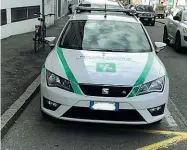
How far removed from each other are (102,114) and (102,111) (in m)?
0.06

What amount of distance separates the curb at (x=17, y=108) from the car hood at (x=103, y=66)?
100 centimetres

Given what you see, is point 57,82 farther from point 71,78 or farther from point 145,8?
point 145,8

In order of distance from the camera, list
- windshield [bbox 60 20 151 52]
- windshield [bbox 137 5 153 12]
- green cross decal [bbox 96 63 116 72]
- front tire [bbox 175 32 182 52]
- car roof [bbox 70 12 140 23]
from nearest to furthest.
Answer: green cross decal [bbox 96 63 116 72], windshield [bbox 60 20 151 52], car roof [bbox 70 12 140 23], front tire [bbox 175 32 182 52], windshield [bbox 137 5 153 12]

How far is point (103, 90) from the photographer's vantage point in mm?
4785

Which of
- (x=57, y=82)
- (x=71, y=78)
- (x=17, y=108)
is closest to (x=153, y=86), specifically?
(x=71, y=78)

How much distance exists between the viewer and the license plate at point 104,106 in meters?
4.76

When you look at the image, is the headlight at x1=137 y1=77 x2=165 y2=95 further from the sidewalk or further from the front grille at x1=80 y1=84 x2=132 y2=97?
the sidewalk

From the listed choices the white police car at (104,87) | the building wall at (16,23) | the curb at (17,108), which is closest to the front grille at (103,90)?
the white police car at (104,87)

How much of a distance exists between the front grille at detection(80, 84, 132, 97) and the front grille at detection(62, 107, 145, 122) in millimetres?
213

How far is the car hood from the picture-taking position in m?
4.88

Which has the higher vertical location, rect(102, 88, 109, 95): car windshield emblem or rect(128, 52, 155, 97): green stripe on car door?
rect(128, 52, 155, 97): green stripe on car door

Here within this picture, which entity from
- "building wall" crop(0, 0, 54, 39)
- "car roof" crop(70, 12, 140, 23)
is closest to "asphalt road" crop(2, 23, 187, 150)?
"car roof" crop(70, 12, 140, 23)

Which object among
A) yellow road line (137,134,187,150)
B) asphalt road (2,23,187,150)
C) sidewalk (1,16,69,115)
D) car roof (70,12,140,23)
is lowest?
yellow road line (137,134,187,150)

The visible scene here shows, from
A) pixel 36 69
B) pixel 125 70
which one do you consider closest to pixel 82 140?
pixel 125 70
